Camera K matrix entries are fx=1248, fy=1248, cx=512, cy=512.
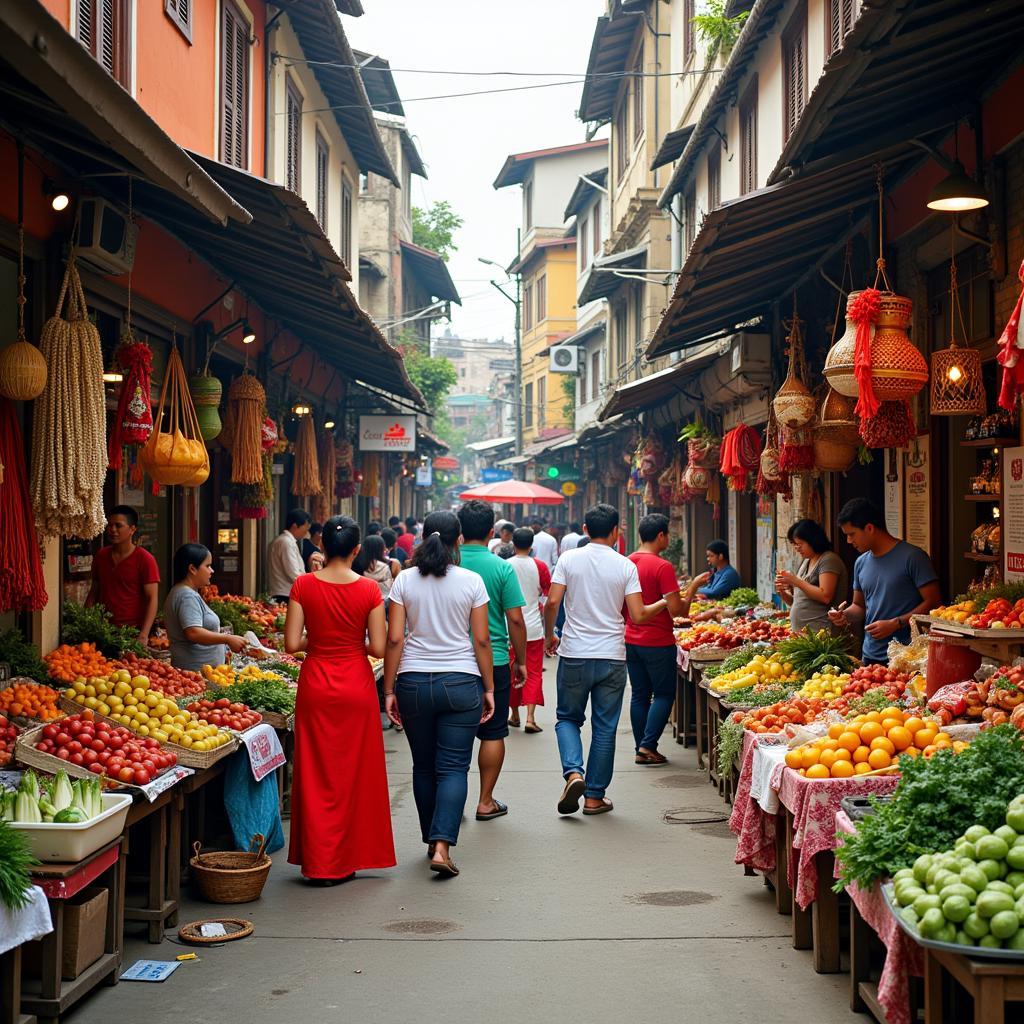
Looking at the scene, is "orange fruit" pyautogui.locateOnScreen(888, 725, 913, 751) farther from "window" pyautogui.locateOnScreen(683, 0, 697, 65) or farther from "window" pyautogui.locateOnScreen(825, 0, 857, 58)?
"window" pyautogui.locateOnScreen(683, 0, 697, 65)

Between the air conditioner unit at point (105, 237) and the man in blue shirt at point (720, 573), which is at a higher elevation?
the air conditioner unit at point (105, 237)

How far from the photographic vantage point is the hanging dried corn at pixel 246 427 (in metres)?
12.0

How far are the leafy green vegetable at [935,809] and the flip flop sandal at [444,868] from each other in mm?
2972

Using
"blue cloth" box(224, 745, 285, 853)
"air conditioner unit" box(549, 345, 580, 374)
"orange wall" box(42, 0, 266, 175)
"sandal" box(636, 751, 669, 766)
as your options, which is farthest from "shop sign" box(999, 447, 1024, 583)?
"air conditioner unit" box(549, 345, 580, 374)

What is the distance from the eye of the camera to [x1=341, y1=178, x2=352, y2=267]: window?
71.9 feet

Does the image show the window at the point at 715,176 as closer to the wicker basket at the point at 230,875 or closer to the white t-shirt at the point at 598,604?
the white t-shirt at the point at 598,604

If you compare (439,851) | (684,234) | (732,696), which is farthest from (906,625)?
(684,234)

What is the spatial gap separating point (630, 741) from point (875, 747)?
Answer: 6.86 metres

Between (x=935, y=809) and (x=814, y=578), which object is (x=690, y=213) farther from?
(x=935, y=809)

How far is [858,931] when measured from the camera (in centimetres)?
523

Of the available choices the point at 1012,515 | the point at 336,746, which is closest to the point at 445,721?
the point at 336,746

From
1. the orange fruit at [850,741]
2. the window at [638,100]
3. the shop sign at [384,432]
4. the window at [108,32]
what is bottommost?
the orange fruit at [850,741]

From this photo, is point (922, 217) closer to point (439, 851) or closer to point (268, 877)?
point (439, 851)

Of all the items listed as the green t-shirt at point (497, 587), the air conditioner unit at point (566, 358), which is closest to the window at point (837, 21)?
the green t-shirt at point (497, 587)
